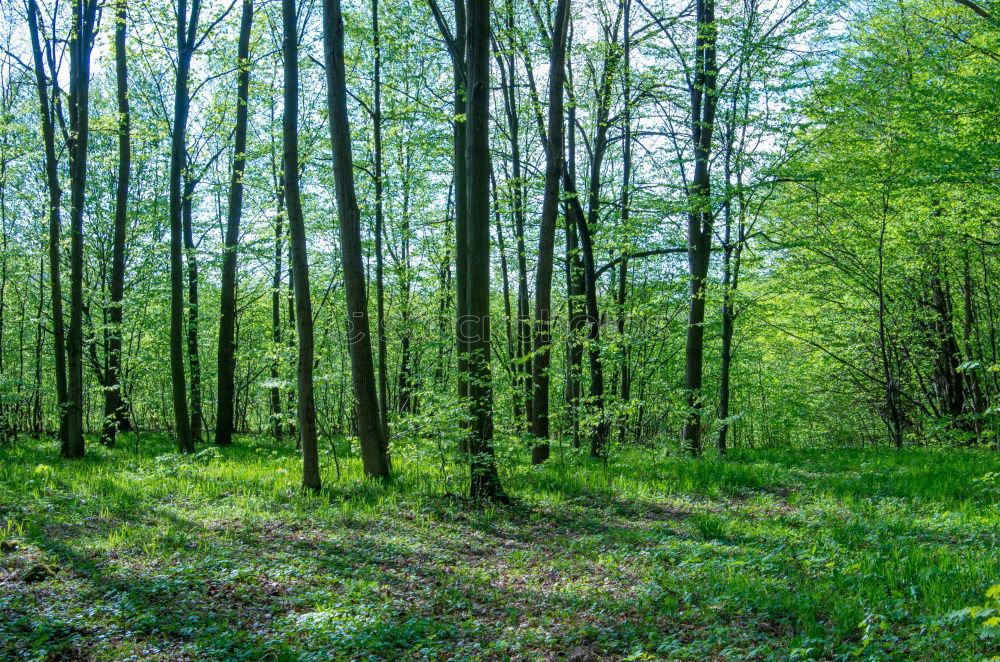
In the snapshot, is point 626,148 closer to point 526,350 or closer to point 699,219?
point 699,219

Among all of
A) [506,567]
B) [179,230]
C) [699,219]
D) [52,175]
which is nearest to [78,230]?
[52,175]

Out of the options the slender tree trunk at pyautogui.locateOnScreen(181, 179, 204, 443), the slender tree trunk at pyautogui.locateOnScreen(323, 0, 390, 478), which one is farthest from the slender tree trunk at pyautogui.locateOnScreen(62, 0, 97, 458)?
the slender tree trunk at pyautogui.locateOnScreen(323, 0, 390, 478)

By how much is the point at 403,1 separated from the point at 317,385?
8.67 metres

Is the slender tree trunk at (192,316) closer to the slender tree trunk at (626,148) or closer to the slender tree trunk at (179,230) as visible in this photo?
the slender tree trunk at (179,230)

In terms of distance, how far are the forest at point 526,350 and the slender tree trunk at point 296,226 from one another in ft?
0.19

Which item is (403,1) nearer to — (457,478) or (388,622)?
(457,478)

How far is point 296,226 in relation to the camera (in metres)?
8.41

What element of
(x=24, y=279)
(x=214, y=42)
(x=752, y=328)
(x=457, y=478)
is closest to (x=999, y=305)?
(x=752, y=328)

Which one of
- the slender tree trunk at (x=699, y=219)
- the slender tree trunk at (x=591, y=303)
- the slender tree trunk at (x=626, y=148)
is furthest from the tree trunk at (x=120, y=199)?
the slender tree trunk at (x=699, y=219)

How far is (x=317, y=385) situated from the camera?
30.2 ft

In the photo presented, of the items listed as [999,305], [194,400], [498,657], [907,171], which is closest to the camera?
[498,657]

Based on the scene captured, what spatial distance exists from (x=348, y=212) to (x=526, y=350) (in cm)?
1044

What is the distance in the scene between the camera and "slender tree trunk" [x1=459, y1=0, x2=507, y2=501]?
25.4ft

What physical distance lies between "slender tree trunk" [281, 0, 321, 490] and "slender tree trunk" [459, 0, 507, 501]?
225cm
